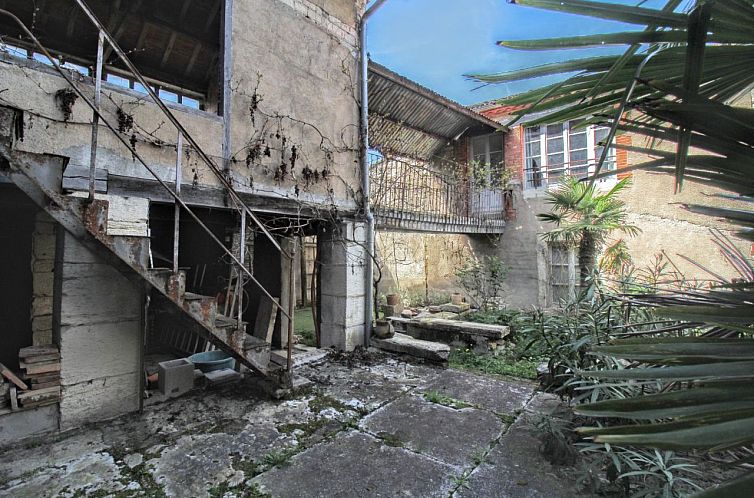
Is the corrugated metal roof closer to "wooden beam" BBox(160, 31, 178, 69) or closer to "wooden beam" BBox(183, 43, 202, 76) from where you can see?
"wooden beam" BBox(183, 43, 202, 76)

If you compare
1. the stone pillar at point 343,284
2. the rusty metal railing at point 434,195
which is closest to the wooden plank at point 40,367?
the stone pillar at point 343,284

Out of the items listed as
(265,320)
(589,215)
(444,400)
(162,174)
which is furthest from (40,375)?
(589,215)

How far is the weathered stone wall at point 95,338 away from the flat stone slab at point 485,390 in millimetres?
3263

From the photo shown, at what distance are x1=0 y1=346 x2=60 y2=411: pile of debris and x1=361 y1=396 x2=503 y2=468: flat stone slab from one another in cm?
284

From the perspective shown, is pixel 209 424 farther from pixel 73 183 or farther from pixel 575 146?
pixel 575 146

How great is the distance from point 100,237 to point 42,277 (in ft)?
4.92

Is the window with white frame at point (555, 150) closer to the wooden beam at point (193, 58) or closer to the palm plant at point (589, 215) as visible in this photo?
the palm plant at point (589, 215)

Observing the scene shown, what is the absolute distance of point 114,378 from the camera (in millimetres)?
3592

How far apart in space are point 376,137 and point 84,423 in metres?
6.25

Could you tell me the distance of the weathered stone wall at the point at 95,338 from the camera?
10.9ft

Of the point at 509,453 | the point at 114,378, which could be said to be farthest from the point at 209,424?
the point at 509,453

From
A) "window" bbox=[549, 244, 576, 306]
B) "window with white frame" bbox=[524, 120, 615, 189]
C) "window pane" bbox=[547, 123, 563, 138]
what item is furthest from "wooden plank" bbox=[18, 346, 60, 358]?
"window pane" bbox=[547, 123, 563, 138]

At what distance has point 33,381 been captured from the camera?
3.16 m

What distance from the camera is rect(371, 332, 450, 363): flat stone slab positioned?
5.33 meters
